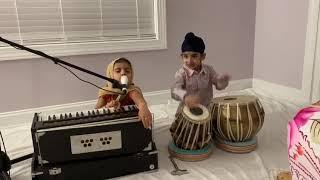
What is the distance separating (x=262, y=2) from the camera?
95.7 inches

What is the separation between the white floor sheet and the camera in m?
1.33

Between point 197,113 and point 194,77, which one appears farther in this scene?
point 194,77

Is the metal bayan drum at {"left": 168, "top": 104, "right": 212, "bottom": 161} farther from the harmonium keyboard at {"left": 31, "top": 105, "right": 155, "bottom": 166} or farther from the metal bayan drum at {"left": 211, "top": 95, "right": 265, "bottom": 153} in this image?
the harmonium keyboard at {"left": 31, "top": 105, "right": 155, "bottom": 166}

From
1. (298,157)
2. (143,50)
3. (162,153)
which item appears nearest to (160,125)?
(162,153)

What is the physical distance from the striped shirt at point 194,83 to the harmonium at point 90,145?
0.31m

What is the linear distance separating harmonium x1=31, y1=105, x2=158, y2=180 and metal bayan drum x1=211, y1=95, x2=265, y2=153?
14.3 inches

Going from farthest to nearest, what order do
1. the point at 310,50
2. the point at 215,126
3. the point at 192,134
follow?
the point at 310,50
the point at 215,126
the point at 192,134

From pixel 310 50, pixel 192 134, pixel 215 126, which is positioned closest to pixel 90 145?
pixel 192 134

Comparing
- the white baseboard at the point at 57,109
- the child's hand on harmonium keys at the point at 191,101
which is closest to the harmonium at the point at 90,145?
the child's hand on harmonium keys at the point at 191,101

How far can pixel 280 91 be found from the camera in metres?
2.37

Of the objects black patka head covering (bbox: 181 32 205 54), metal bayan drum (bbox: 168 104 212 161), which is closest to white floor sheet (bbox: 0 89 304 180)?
metal bayan drum (bbox: 168 104 212 161)

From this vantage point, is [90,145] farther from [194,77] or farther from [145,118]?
[194,77]

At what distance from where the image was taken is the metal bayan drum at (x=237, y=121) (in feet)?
4.72

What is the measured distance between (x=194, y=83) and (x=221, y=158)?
0.39 m
